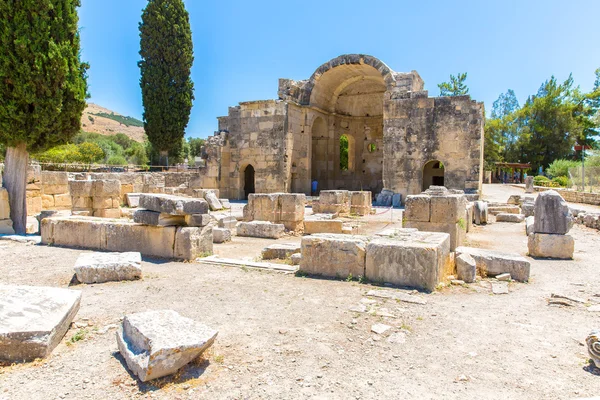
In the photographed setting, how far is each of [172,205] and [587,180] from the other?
21071 mm

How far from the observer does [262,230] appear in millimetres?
11117

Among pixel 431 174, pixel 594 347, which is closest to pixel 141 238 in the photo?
pixel 594 347

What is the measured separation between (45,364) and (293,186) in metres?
19.2

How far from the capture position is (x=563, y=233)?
8.17 metres

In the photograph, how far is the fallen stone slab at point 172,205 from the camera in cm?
717

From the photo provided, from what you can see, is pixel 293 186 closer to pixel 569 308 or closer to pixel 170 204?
pixel 170 204

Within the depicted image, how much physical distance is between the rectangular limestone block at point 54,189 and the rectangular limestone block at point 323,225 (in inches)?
359

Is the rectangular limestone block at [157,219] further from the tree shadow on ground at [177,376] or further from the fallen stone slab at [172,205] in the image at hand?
the tree shadow on ground at [177,376]

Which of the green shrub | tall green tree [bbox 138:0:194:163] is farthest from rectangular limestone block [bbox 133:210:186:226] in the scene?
the green shrub

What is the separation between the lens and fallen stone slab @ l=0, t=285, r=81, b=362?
Result: 136 inches

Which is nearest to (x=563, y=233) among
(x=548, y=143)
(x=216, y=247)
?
(x=216, y=247)

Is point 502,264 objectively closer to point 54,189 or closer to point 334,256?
point 334,256

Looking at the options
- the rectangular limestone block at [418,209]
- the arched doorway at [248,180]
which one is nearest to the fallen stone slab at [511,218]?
the rectangular limestone block at [418,209]

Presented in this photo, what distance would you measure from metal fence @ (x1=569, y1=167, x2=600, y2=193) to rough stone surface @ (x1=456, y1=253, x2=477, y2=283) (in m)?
16.9
